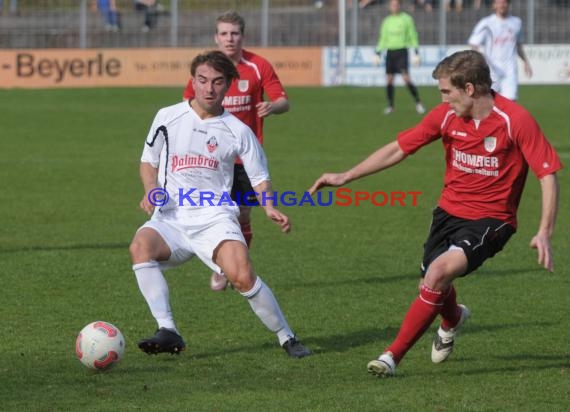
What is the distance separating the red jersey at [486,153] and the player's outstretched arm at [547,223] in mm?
130

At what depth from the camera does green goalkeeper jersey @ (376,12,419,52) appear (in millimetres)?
25469

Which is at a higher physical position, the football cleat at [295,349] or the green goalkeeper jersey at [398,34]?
the green goalkeeper jersey at [398,34]

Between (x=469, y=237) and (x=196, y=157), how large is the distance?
1610 mm

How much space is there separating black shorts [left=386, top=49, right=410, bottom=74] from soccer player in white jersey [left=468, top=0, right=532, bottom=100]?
7158 millimetres

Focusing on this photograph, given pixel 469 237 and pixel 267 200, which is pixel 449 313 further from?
pixel 267 200

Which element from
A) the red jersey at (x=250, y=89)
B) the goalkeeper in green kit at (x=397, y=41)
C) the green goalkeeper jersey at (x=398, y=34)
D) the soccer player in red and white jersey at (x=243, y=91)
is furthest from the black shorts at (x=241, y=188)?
A: the green goalkeeper jersey at (x=398, y=34)

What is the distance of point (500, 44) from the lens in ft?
57.9

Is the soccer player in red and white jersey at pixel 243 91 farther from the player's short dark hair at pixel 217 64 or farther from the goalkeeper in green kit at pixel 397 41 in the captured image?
the goalkeeper in green kit at pixel 397 41

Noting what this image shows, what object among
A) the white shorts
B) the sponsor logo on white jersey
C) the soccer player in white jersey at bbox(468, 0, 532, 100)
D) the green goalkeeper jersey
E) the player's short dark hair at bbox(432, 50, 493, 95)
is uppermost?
the green goalkeeper jersey

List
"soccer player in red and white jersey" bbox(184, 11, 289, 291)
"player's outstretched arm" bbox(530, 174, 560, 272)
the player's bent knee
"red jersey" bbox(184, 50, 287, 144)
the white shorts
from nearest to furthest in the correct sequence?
1. "player's outstretched arm" bbox(530, 174, 560, 272)
2. the player's bent knee
3. the white shorts
4. "soccer player in red and white jersey" bbox(184, 11, 289, 291)
5. "red jersey" bbox(184, 50, 287, 144)

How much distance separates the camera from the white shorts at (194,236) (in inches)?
267

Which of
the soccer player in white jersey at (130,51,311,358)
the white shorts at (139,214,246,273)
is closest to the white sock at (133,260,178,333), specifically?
the soccer player in white jersey at (130,51,311,358)

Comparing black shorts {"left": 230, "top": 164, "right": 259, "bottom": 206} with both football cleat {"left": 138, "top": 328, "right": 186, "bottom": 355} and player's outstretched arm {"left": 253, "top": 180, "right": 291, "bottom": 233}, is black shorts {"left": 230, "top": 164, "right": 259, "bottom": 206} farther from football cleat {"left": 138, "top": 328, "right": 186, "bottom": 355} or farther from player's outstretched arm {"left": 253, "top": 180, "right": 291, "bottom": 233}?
football cleat {"left": 138, "top": 328, "right": 186, "bottom": 355}

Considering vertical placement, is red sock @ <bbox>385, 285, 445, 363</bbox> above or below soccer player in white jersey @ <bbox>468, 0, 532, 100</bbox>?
below
